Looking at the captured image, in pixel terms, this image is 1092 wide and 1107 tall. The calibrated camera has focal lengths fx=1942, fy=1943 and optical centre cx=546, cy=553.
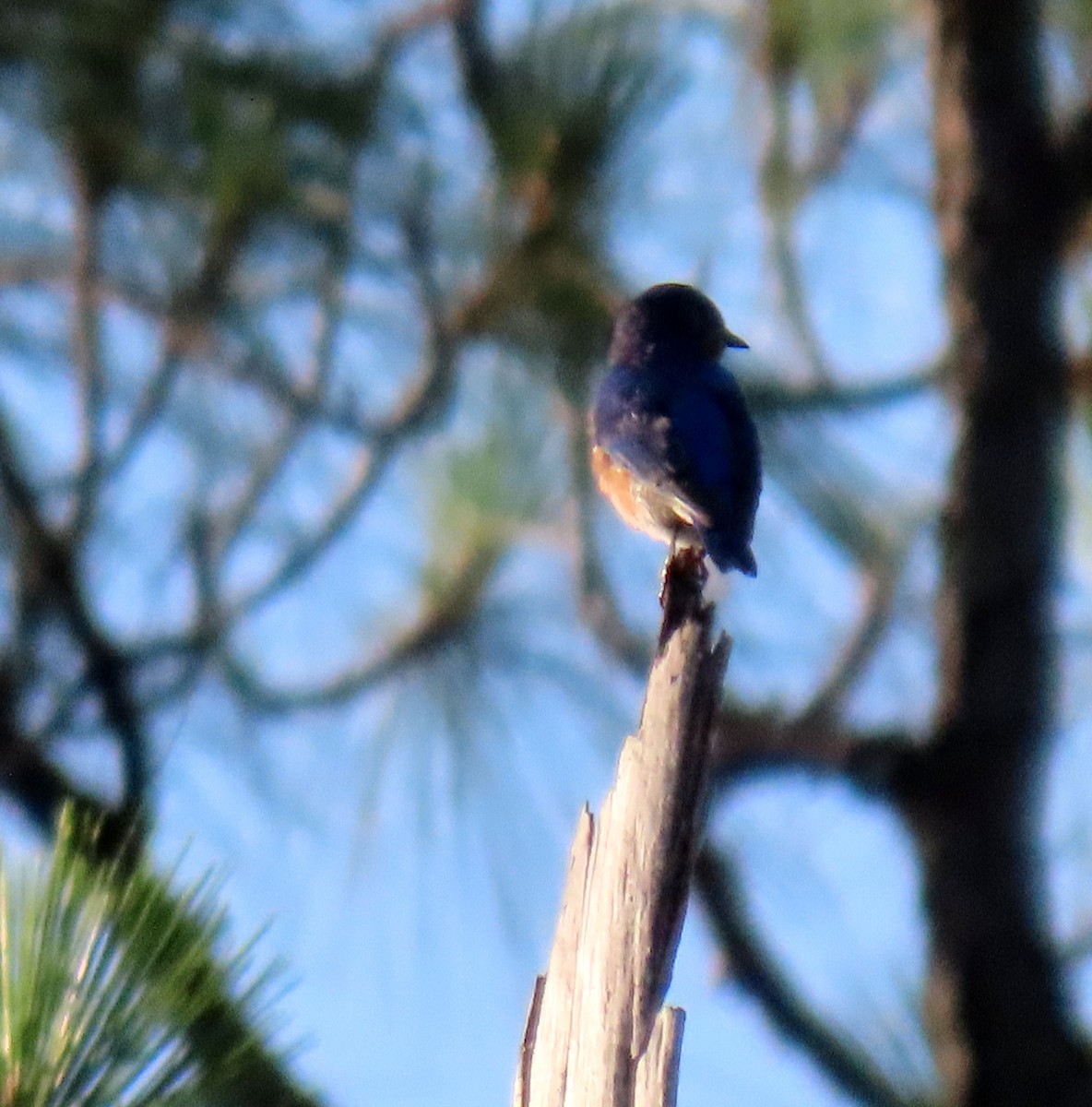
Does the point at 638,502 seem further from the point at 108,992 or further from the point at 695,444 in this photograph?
the point at 108,992

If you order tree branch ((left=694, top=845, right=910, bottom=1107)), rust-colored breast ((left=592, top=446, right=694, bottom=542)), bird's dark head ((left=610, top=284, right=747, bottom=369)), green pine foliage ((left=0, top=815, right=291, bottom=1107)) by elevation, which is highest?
bird's dark head ((left=610, top=284, right=747, bottom=369))

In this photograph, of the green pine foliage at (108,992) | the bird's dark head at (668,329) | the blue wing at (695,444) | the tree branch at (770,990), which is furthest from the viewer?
the tree branch at (770,990)

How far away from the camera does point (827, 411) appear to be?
6.70 feet

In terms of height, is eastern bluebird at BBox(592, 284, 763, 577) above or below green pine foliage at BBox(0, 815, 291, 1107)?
above

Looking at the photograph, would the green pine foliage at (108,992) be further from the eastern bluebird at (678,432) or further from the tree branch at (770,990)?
the tree branch at (770,990)

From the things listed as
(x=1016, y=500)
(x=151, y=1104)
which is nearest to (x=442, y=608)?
(x=1016, y=500)

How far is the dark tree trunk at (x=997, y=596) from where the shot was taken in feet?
5.83

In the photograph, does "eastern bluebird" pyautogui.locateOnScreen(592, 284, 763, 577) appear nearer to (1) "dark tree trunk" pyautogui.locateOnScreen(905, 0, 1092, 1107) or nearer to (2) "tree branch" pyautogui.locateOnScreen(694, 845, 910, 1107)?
(1) "dark tree trunk" pyautogui.locateOnScreen(905, 0, 1092, 1107)

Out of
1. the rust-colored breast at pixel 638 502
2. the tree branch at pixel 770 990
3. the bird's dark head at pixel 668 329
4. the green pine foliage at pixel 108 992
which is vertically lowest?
the green pine foliage at pixel 108 992

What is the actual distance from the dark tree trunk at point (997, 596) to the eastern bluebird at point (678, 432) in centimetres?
26

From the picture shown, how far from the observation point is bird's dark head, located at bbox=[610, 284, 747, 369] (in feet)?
5.74

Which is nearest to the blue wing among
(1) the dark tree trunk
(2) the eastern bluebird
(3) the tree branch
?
(2) the eastern bluebird

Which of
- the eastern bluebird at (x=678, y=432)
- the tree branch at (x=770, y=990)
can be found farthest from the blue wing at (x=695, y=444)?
Result: the tree branch at (x=770, y=990)

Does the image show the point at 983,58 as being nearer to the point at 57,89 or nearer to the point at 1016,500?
the point at 1016,500
